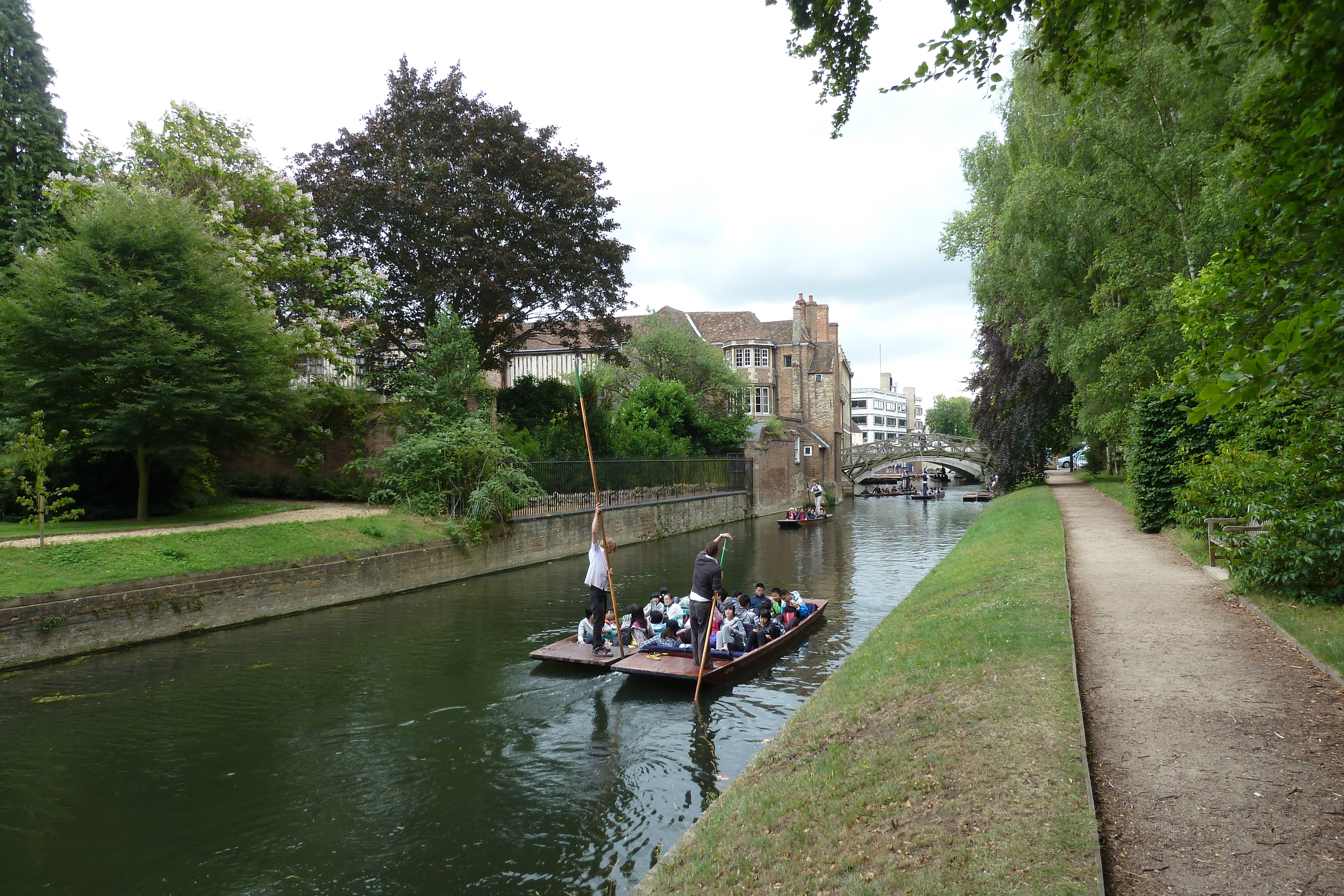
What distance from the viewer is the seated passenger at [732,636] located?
10.5 meters

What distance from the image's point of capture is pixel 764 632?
11344mm

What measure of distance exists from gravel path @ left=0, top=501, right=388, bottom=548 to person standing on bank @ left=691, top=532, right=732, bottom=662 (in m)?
10.4

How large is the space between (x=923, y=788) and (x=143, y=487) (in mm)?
17243

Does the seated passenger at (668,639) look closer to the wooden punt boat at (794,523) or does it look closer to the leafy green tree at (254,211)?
the leafy green tree at (254,211)

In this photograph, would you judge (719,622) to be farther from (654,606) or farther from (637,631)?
(654,606)

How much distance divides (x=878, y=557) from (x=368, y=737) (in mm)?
17180

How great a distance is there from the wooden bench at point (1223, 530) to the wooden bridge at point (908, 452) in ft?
142

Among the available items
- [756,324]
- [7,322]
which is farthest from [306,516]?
[756,324]

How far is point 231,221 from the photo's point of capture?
65.5 ft

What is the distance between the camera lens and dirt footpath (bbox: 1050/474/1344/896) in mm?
3934

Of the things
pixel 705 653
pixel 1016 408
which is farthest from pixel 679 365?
pixel 705 653

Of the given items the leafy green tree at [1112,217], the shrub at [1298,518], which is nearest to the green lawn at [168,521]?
the shrub at [1298,518]

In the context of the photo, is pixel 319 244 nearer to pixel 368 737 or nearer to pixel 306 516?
pixel 306 516

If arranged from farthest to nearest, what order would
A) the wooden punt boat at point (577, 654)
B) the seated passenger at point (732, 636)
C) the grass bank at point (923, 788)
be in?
the seated passenger at point (732, 636)
the wooden punt boat at point (577, 654)
the grass bank at point (923, 788)
